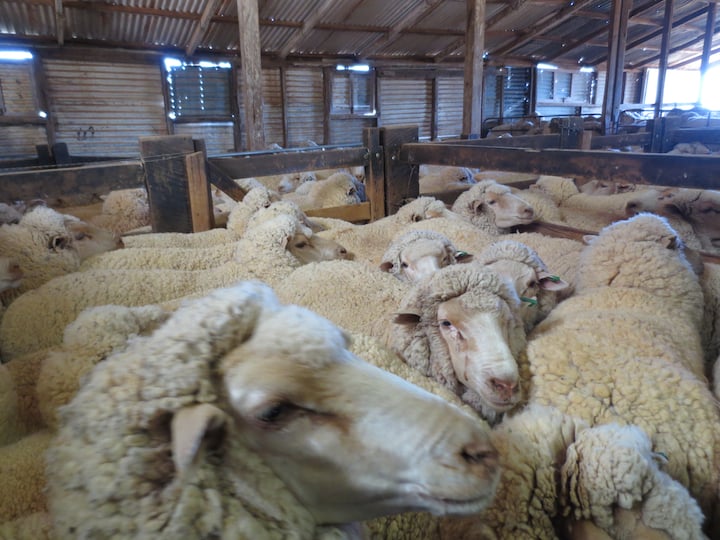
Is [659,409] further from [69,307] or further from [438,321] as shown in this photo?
[69,307]

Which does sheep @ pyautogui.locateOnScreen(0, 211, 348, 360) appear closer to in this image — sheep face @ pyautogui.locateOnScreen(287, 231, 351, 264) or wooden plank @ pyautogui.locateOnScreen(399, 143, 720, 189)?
sheep face @ pyautogui.locateOnScreen(287, 231, 351, 264)

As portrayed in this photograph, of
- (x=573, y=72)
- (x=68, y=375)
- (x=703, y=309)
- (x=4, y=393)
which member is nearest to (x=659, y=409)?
(x=703, y=309)

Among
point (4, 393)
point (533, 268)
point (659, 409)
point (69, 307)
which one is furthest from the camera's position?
point (533, 268)

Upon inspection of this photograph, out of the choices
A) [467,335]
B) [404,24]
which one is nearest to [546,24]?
[404,24]

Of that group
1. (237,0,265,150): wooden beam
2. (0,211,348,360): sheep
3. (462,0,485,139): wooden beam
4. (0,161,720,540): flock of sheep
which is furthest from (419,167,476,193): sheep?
(0,211,348,360): sheep

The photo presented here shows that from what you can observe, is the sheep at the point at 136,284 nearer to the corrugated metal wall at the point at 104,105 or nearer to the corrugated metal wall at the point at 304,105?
the corrugated metal wall at the point at 104,105

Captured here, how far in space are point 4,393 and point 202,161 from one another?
2.08 meters

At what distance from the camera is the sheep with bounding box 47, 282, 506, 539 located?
82 centimetres

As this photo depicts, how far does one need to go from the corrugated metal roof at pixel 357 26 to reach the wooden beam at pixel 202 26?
0.32ft

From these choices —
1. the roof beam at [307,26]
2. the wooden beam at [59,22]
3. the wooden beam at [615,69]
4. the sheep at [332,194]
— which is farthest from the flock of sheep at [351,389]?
the roof beam at [307,26]

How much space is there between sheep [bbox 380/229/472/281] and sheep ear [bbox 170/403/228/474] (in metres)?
2.02

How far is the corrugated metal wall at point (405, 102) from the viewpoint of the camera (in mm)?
13289

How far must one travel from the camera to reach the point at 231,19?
373 inches

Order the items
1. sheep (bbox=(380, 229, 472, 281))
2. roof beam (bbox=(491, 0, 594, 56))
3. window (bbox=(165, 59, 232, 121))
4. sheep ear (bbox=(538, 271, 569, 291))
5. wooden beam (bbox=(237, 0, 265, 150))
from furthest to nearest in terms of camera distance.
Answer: roof beam (bbox=(491, 0, 594, 56)) < window (bbox=(165, 59, 232, 121)) < wooden beam (bbox=(237, 0, 265, 150)) < sheep (bbox=(380, 229, 472, 281)) < sheep ear (bbox=(538, 271, 569, 291))
